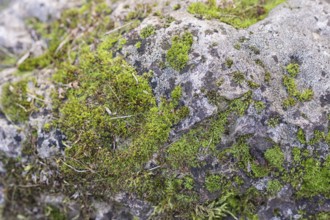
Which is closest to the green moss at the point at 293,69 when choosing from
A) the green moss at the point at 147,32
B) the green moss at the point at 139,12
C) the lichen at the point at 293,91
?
the lichen at the point at 293,91

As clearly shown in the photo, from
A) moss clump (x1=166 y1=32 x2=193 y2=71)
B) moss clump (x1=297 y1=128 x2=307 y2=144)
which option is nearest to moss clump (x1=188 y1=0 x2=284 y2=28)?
moss clump (x1=166 y1=32 x2=193 y2=71)

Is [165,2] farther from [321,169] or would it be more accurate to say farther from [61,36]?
[321,169]

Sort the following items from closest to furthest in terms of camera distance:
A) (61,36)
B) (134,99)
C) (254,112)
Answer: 1. (254,112)
2. (134,99)
3. (61,36)

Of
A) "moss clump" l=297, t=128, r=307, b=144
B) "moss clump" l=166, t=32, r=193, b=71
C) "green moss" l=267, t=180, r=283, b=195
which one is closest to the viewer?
"moss clump" l=297, t=128, r=307, b=144

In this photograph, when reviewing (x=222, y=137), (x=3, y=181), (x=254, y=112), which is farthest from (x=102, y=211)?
(x=254, y=112)

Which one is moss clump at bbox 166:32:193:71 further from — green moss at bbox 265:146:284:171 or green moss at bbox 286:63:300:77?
green moss at bbox 265:146:284:171

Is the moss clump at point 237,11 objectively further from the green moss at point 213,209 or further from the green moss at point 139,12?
the green moss at point 213,209

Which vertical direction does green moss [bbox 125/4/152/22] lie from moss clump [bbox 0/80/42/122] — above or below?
above
